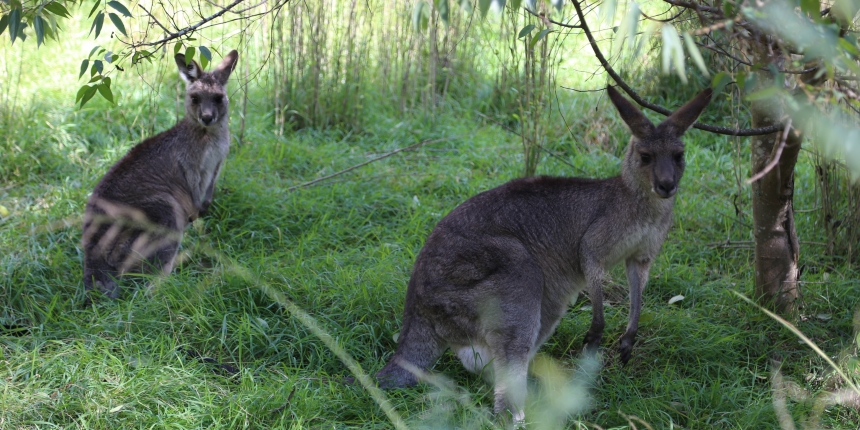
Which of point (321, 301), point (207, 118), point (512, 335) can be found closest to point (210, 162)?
point (207, 118)

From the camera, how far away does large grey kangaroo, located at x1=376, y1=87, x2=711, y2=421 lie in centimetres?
380

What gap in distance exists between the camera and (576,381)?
3.99 meters

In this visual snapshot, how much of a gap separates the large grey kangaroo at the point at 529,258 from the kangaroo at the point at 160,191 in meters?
1.91

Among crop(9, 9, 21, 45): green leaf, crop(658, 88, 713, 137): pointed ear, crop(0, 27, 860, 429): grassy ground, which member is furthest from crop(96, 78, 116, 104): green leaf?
crop(658, 88, 713, 137): pointed ear

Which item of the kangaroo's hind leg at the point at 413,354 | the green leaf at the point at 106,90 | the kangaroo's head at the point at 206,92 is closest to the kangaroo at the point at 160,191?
the kangaroo's head at the point at 206,92

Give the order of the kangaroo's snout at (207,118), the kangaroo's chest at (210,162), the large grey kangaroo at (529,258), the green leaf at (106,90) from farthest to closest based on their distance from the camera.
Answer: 1. the kangaroo's chest at (210,162)
2. the kangaroo's snout at (207,118)
3. the large grey kangaroo at (529,258)
4. the green leaf at (106,90)

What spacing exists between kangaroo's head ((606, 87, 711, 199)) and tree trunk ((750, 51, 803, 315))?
1.59ft

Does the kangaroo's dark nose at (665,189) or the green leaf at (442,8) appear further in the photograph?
the kangaroo's dark nose at (665,189)

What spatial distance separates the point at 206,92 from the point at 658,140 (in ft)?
10.6

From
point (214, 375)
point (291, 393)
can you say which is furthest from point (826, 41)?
point (214, 375)

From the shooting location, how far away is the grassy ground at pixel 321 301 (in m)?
3.69

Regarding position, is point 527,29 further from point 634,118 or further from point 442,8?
point 442,8

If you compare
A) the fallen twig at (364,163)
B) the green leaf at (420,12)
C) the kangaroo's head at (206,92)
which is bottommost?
the fallen twig at (364,163)

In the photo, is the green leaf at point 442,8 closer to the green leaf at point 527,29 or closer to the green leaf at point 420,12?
the green leaf at point 420,12
